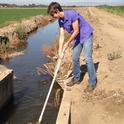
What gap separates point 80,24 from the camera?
8648mm

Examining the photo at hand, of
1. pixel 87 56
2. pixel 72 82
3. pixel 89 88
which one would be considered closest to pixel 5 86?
pixel 72 82

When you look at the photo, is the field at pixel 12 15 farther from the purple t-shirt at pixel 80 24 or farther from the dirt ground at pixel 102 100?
the purple t-shirt at pixel 80 24

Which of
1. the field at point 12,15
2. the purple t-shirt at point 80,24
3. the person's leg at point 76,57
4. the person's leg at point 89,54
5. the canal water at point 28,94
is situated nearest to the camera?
the purple t-shirt at point 80,24

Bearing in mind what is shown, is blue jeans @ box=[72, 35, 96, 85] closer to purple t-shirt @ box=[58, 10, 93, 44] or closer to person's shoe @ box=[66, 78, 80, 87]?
purple t-shirt @ box=[58, 10, 93, 44]

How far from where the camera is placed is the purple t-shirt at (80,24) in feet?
26.8

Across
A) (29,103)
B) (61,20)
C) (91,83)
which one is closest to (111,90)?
(91,83)

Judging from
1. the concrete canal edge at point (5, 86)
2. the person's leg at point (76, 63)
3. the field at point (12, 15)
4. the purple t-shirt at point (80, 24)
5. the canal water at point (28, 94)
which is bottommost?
the field at point (12, 15)

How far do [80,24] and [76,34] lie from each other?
0.51 m

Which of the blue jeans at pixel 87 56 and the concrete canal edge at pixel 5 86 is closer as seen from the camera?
the blue jeans at pixel 87 56

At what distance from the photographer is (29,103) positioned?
1119 cm

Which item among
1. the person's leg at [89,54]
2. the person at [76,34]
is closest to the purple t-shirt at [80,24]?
the person at [76,34]

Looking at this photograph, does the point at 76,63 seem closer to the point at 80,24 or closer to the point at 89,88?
the point at 89,88

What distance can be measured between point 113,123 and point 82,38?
2.37 metres

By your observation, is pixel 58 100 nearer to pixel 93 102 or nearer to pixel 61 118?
pixel 93 102
